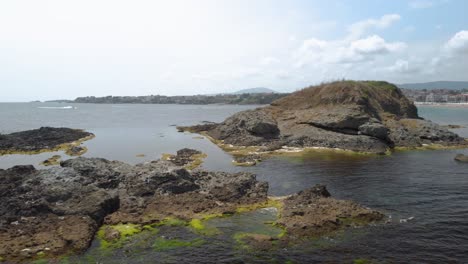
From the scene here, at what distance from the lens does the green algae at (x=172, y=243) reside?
1753 cm

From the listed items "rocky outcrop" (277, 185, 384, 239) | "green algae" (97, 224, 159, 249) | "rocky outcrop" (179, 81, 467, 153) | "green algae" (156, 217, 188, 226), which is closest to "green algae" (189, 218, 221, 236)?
"green algae" (156, 217, 188, 226)

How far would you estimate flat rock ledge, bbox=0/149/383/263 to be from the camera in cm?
1830

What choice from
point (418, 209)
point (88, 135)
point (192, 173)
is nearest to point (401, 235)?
point (418, 209)

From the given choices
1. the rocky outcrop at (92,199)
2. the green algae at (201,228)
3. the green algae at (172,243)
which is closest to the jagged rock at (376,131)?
the rocky outcrop at (92,199)

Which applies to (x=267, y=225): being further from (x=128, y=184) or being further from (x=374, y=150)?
(x=374, y=150)

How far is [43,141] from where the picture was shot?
5609 cm

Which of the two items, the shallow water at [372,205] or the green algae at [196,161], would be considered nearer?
the shallow water at [372,205]

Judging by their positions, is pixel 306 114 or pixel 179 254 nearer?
pixel 179 254

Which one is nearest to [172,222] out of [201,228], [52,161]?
[201,228]

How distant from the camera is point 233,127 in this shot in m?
59.2

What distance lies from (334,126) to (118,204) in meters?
36.1

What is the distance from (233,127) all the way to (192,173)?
30270 mm

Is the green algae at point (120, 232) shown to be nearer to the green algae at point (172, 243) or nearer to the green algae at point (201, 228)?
the green algae at point (172, 243)

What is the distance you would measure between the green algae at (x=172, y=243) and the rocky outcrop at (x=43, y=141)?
32664 millimetres
